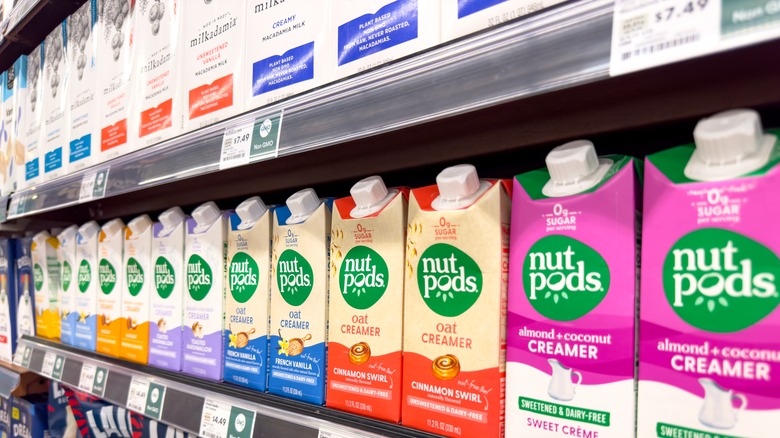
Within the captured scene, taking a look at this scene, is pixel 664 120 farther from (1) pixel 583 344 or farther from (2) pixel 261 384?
(2) pixel 261 384

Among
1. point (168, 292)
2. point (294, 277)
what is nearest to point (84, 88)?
point (168, 292)

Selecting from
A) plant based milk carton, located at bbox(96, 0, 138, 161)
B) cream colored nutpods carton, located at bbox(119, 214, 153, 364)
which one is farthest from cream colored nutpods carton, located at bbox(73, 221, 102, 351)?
plant based milk carton, located at bbox(96, 0, 138, 161)

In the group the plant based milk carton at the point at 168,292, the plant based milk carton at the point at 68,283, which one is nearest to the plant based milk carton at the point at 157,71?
the plant based milk carton at the point at 168,292

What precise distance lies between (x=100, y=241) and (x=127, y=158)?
14.5 inches

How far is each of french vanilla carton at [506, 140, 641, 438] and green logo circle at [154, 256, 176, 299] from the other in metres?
0.82

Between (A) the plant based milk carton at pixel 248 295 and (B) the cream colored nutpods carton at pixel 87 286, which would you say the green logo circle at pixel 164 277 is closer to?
(A) the plant based milk carton at pixel 248 295

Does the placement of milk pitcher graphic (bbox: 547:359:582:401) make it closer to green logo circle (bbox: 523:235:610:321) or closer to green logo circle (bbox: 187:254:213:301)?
green logo circle (bbox: 523:235:610:321)

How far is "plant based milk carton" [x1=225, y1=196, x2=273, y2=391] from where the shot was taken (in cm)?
95

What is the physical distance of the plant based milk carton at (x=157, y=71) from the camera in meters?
1.06

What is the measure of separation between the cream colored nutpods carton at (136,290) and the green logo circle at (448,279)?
2.61 ft

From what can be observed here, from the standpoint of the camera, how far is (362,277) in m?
0.79

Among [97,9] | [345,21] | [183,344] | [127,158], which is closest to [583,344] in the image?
[345,21]

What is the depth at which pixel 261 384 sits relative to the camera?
3.08 feet

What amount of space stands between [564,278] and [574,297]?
0.02m
